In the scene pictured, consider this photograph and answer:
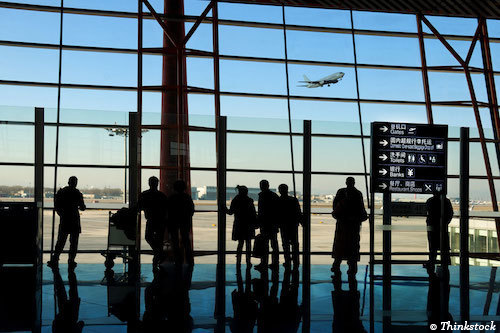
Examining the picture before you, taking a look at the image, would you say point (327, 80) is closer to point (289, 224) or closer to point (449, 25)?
point (449, 25)

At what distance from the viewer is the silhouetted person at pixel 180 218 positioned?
31.1ft

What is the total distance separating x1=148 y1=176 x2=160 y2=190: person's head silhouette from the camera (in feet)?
31.0

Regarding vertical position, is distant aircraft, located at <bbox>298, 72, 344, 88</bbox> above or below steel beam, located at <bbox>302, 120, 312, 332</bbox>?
above

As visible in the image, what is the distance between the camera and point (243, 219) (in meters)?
9.99

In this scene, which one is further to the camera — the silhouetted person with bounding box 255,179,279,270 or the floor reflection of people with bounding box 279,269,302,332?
the silhouetted person with bounding box 255,179,279,270

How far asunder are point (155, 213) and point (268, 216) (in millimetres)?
1959

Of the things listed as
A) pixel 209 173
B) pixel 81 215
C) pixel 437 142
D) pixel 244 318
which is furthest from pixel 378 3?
pixel 244 318

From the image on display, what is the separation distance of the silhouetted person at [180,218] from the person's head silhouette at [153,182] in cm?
29

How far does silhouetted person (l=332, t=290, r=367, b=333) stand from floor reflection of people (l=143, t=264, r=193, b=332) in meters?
1.30

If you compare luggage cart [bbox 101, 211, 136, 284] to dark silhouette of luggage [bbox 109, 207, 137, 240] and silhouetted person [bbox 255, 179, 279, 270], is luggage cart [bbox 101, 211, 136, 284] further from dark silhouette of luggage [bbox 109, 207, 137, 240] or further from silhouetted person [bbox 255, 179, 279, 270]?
silhouetted person [bbox 255, 179, 279, 270]

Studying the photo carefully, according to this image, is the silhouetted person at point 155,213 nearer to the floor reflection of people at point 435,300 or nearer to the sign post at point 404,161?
the sign post at point 404,161

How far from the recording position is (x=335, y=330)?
4.93 meters

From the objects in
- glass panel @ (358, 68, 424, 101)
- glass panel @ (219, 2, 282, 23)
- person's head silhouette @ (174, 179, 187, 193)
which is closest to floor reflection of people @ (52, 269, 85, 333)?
person's head silhouette @ (174, 179, 187, 193)

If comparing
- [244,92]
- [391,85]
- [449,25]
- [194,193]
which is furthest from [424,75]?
[194,193]
